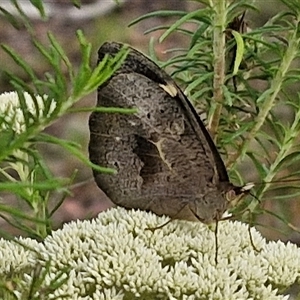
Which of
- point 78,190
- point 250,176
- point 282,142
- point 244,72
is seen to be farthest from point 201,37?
point 78,190

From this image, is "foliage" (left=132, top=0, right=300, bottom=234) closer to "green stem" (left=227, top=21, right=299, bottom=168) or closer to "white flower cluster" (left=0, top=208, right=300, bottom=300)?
"green stem" (left=227, top=21, right=299, bottom=168)

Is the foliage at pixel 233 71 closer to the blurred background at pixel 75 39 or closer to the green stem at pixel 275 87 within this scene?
the green stem at pixel 275 87

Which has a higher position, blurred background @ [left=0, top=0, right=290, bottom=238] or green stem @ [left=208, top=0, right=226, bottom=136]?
blurred background @ [left=0, top=0, right=290, bottom=238]

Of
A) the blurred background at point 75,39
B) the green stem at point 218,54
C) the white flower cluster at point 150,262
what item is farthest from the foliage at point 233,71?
the blurred background at point 75,39

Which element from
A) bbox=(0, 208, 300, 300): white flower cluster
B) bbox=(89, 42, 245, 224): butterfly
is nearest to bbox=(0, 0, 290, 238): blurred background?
bbox=(89, 42, 245, 224): butterfly

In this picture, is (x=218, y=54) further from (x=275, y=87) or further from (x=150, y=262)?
(x=150, y=262)

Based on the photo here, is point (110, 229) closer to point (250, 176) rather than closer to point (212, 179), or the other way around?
point (212, 179)

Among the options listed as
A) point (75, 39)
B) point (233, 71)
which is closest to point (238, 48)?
point (233, 71)
